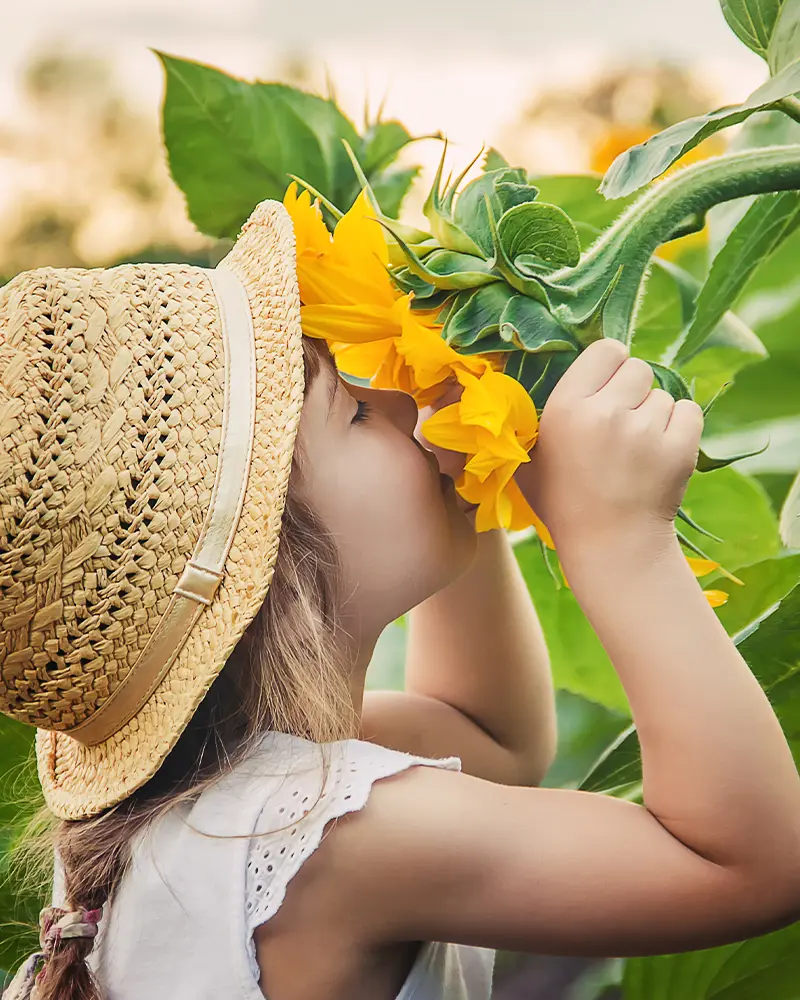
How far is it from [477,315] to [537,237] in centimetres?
5

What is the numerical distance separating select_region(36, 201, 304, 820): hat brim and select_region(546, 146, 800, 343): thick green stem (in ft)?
0.49

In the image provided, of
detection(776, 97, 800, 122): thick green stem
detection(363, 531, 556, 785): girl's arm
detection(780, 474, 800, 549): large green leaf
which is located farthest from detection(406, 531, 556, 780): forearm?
detection(776, 97, 800, 122): thick green stem

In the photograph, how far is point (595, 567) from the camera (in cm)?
63

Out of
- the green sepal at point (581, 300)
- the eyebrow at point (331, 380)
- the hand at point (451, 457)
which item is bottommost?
the hand at point (451, 457)

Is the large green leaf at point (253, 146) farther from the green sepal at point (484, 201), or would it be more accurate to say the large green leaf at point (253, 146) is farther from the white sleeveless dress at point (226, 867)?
the white sleeveless dress at point (226, 867)

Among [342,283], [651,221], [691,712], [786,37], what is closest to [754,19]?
[786,37]

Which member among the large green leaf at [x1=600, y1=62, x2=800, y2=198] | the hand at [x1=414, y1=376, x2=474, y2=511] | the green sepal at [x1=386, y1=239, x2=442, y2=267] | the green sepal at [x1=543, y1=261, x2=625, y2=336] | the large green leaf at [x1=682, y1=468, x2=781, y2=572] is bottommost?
the large green leaf at [x1=682, y1=468, x2=781, y2=572]

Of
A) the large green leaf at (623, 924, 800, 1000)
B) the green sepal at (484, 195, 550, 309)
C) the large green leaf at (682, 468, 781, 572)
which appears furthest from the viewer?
the large green leaf at (682, 468, 781, 572)

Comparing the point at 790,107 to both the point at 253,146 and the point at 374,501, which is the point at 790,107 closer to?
the point at 374,501

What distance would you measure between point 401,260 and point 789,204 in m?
0.26

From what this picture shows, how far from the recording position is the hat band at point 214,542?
0.62 meters

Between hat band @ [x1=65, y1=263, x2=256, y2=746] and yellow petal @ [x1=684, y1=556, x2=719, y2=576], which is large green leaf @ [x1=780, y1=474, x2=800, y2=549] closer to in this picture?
yellow petal @ [x1=684, y1=556, x2=719, y2=576]

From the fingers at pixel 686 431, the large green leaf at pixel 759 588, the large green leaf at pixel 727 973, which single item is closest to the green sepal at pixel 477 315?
the fingers at pixel 686 431

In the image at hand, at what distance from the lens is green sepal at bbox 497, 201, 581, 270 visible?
0.57 m
